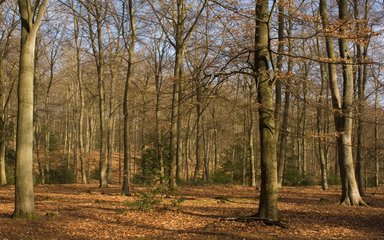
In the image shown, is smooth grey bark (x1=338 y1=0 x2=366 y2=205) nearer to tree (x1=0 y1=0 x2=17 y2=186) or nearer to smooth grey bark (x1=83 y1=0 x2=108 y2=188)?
smooth grey bark (x1=83 y1=0 x2=108 y2=188)

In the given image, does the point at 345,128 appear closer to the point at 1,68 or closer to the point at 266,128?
the point at 266,128

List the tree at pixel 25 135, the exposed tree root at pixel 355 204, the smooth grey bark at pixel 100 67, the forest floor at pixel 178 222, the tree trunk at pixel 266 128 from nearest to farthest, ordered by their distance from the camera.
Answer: the forest floor at pixel 178 222
the tree at pixel 25 135
the tree trunk at pixel 266 128
the exposed tree root at pixel 355 204
the smooth grey bark at pixel 100 67

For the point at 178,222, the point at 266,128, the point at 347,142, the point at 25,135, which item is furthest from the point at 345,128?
the point at 25,135

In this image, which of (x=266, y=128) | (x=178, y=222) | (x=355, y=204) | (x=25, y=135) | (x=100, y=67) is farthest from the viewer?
(x=100, y=67)

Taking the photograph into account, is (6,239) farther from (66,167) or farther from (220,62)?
(66,167)

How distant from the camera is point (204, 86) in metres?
9.31

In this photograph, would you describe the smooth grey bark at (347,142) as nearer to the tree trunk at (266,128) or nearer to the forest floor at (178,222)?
the forest floor at (178,222)

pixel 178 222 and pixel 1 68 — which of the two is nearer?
pixel 178 222

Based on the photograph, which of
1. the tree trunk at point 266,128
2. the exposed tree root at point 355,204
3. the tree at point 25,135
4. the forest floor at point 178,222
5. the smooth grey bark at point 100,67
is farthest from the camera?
the smooth grey bark at point 100,67

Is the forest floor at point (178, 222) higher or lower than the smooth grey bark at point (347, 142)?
lower

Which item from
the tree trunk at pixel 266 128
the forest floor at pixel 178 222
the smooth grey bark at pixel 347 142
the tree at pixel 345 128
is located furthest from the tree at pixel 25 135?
the smooth grey bark at pixel 347 142

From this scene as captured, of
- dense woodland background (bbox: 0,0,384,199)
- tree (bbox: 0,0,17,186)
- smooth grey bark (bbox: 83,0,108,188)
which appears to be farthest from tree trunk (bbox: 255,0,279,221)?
tree (bbox: 0,0,17,186)

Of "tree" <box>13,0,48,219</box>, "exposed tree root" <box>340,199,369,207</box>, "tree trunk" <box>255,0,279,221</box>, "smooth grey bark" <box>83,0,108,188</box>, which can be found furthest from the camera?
"smooth grey bark" <box>83,0,108,188</box>

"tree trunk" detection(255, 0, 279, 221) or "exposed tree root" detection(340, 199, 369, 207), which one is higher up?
"tree trunk" detection(255, 0, 279, 221)
